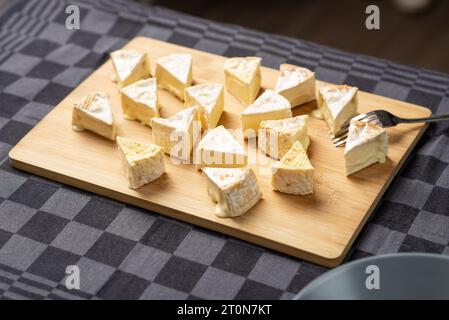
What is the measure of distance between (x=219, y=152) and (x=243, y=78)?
1.18ft

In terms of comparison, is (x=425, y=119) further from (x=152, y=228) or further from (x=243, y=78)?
(x=152, y=228)

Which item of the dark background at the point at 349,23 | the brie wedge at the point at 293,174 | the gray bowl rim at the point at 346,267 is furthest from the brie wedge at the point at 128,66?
the dark background at the point at 349,23

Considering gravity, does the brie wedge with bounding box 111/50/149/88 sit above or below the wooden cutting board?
above

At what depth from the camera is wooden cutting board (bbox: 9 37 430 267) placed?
1757 millimetres

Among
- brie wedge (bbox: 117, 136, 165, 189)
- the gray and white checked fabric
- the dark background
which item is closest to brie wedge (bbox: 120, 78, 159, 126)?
brie wedge (bbox: 117, 136, 165, 189)

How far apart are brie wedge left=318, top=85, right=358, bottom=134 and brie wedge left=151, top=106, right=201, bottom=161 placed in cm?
38

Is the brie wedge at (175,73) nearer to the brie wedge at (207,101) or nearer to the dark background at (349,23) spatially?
the brie wedge at (207,101)

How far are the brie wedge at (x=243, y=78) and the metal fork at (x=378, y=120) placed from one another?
1.01ft

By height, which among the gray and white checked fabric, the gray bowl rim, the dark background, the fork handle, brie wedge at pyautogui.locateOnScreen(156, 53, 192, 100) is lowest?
the dark background

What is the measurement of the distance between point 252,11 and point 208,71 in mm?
1637

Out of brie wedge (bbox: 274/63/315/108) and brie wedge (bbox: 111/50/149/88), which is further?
brie wedge (bbox: 111/50/149/88)

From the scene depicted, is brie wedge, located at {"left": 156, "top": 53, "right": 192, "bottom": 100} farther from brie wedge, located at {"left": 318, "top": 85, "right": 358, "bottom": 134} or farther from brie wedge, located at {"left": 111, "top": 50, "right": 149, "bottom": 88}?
brie wedge, located at {"left": 318, "top": 85, "right": 358, "bottom": 134}

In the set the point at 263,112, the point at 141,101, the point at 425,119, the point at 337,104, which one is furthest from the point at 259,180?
the point at 425,119

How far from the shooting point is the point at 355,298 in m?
1.55
